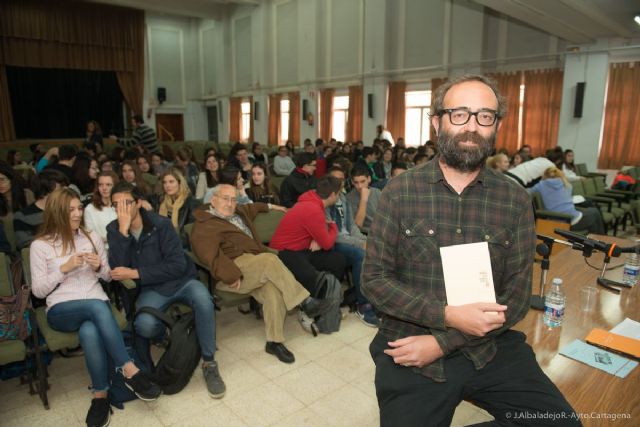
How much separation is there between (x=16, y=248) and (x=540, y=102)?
967cm

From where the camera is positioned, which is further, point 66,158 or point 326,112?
point 326,112

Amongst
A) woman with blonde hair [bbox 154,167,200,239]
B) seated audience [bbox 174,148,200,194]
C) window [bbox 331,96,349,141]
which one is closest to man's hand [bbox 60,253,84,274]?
woman with blonde hair [bbox 154,167,200,239]

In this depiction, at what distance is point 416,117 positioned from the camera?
11664mm

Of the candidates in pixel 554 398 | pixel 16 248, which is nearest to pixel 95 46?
pixel 16 248

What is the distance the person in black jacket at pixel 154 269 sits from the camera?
2705mm

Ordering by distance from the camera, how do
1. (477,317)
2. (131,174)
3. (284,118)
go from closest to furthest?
1. (477,317)
2. (131,174)
3. (284,118)

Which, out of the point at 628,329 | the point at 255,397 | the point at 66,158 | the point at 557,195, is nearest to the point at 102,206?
the point at 66,158

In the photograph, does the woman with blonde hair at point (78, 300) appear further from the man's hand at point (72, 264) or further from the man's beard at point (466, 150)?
the man's beard at point (466, 150)

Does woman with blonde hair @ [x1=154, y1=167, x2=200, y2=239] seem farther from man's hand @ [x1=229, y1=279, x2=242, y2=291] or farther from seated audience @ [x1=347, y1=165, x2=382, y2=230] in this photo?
seated audience @ [x1=347, y1=165, x2=382, y2=230]

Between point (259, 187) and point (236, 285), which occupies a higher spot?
point (259, 187)

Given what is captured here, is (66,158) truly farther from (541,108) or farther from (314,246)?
(541,108)

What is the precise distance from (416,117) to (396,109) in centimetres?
58

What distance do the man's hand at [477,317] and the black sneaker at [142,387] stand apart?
1911 millimetres

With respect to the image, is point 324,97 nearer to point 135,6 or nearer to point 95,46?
point 135,6
